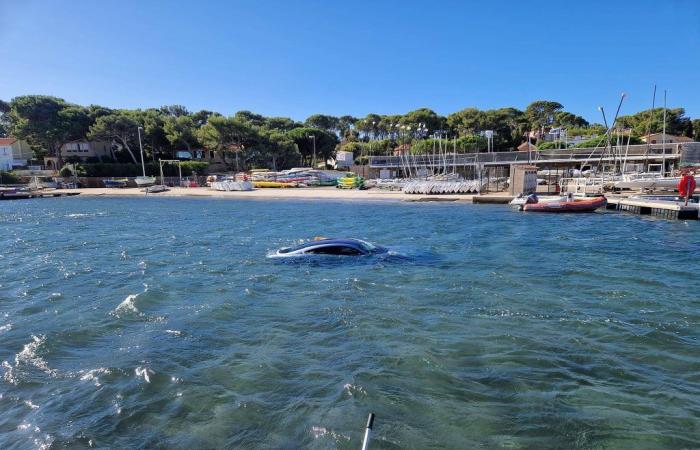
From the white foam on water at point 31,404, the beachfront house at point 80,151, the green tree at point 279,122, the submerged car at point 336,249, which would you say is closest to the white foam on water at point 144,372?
the white foam on water at point 31,404

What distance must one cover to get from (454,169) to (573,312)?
2380 inches

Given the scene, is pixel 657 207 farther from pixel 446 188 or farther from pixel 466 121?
pixel 466 121

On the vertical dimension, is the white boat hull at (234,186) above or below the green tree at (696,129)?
below

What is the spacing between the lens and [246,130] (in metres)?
87.1

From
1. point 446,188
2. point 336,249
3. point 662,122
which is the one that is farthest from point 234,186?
point 662,122

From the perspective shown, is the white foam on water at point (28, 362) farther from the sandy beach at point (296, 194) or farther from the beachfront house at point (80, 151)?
the beachfront house at point (80, 151)

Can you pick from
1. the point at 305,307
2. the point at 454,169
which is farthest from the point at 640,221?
the point at 454,169

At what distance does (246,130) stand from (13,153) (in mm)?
46109

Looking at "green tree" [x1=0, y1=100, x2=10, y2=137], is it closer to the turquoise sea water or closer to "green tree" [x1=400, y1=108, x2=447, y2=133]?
"green tree" [x1=400, y1=108, x2=447, y2=133]

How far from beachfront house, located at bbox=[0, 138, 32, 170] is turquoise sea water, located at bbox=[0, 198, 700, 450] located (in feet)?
278

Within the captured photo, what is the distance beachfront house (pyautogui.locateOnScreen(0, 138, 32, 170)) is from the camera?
3317 inches

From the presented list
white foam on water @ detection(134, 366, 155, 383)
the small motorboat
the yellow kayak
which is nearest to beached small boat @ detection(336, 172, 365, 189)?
the yellow kayak

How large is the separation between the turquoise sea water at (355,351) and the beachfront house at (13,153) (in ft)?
278

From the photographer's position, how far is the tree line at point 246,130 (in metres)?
81.2
